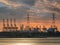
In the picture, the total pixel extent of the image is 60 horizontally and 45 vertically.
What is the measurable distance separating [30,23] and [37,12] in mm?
365

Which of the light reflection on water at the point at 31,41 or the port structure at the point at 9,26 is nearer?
the port structure at the point at 9,26

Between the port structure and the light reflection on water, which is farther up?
the port structure

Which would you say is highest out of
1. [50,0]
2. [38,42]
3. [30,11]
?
[50,0]

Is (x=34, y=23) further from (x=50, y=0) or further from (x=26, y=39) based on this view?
(x=50, y=0)

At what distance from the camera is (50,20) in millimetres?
4125

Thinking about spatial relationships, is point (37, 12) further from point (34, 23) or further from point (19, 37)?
point (19, 37)

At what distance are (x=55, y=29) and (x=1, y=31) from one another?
4.88 feet

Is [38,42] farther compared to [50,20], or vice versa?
[38,42]

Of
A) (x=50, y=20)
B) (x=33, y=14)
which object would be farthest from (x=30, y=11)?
(x=50, y=20)

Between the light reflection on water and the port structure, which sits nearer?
the port structure

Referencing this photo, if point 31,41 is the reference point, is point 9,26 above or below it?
above

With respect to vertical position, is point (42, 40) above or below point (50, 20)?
below

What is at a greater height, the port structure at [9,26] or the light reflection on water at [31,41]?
the port structure at [9,26]

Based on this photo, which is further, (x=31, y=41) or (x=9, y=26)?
(x=31, y=41)
